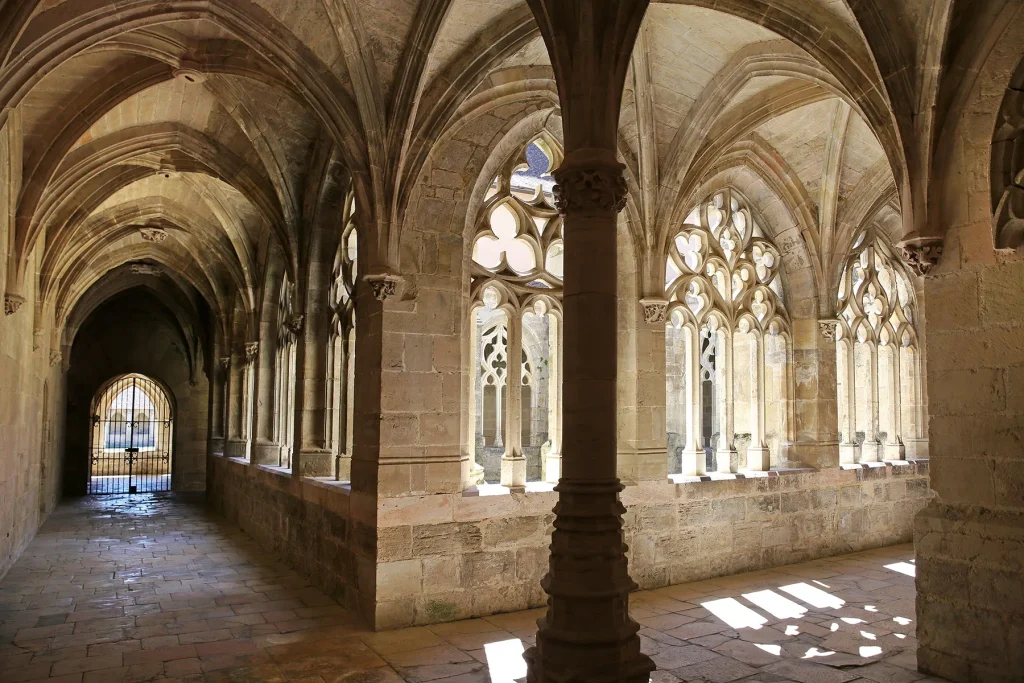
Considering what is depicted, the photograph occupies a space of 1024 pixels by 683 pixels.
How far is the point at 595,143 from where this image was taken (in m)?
3.77

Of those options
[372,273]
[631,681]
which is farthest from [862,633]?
[372,273]

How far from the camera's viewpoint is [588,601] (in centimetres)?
346

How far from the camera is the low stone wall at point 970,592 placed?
427 centimetres

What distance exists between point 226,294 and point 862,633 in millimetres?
11509

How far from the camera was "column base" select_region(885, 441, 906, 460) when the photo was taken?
397 inches

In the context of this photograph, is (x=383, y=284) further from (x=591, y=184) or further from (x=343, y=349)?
(x=591, y=184)

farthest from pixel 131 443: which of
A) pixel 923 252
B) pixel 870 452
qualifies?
pixel 923 252

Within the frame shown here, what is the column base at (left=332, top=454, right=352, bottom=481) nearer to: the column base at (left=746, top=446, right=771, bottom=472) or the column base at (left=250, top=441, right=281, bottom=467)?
the column base at (left=250, top=441, right=281, bottom=467)

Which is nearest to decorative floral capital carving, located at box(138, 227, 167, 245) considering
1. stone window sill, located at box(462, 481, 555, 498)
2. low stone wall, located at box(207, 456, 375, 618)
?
low stone wall, located at box(207, 456, 375, 618)

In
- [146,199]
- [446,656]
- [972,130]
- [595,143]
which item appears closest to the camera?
[595,143]

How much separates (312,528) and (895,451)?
7587mm

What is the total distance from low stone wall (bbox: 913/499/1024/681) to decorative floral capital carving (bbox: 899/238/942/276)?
4.87 feet

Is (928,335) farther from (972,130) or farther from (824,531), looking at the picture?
(824,531)

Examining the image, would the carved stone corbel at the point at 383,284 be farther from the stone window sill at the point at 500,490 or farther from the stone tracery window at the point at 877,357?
Result: the stone tracery window at the point at 877,357
